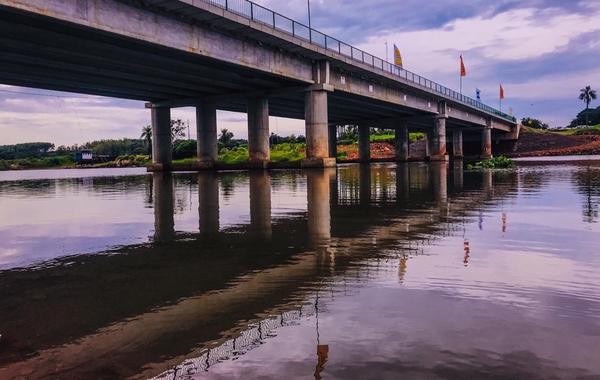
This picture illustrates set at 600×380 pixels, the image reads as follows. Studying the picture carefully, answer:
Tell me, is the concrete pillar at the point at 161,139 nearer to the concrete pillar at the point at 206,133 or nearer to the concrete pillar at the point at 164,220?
the concrete pillar at the point at 206,133

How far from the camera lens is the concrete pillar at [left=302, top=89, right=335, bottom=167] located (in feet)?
155

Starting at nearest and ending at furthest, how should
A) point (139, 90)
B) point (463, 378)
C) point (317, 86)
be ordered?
point (463, 378)
point (317, 86)
point (139, 90)

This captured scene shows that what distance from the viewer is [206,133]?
55.4 m

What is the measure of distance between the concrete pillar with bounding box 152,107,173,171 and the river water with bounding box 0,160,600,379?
4723 cm

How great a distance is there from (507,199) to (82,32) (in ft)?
78.5

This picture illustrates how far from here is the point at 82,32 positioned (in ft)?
89.7

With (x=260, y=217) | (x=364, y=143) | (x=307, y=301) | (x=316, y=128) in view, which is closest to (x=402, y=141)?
(x=364, y=143)

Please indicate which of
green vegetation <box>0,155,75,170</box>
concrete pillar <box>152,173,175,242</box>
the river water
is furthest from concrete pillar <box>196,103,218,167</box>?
green vegetation <box>0,155,75,170</box>

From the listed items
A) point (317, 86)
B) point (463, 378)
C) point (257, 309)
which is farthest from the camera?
point (317, 86)

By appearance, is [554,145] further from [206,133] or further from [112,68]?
[112,68]

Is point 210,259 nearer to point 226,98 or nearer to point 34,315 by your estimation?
point 34,315

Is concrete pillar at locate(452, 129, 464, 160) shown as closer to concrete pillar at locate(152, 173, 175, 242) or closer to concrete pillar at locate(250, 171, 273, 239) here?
concrete pillar at locate(250, 171, 273, 239)

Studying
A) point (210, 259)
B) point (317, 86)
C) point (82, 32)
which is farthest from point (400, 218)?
point (317, 86)

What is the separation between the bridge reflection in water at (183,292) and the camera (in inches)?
167
